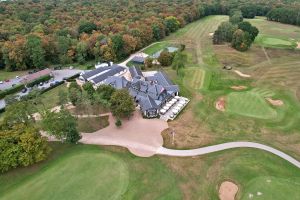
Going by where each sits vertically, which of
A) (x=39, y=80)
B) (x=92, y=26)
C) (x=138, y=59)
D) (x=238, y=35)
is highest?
(x=92, y=26)

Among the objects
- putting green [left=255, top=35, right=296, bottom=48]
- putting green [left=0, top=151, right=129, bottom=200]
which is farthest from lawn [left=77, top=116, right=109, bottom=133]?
putting green [left=255, top=35, right=296, bottom=48]

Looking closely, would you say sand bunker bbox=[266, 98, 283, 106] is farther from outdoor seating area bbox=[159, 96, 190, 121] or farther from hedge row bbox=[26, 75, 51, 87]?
hedge row bbox=[26, 75, 51, 87]

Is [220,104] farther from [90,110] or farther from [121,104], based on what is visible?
[90,110]

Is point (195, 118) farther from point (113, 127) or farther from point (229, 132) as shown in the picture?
point (113, 127)

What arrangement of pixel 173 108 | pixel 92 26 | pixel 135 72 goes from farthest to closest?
pixel 92 26 → pixel 135 72 → pixel 173 108

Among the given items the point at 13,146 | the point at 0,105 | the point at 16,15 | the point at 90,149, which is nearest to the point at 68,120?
the point at 90,149

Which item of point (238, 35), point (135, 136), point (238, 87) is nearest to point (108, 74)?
point (135, 136)

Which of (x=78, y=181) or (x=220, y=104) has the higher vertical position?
(x=78, y=181)
